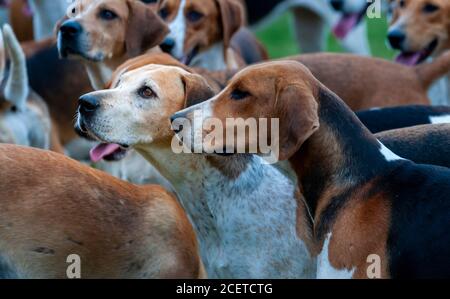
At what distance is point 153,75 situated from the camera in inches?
212

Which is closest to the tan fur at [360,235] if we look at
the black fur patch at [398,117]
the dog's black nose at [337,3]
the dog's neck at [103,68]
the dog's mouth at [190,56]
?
the black fur patch at [398,117]

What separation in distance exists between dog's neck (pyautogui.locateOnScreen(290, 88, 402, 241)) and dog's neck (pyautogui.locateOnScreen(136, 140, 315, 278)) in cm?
47

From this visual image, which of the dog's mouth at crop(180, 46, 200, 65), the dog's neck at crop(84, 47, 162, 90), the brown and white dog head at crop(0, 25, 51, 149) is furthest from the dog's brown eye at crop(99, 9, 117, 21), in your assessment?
the dog's mouth at crop(180, 46, 200, 65)

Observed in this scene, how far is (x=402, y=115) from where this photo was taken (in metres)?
6.34

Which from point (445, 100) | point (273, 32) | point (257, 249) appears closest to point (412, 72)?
point (445, 100)

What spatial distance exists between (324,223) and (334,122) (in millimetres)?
407

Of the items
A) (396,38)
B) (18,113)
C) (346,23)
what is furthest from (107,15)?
(346,23)

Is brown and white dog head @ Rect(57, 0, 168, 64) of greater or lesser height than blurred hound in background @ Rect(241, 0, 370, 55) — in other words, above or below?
above

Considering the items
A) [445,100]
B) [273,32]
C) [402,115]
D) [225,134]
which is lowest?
[273,32]

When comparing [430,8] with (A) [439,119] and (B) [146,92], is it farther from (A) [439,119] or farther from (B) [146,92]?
(B) [146,92]

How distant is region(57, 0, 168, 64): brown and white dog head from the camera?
7.02m

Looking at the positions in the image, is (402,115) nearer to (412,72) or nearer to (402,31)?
(412,72)

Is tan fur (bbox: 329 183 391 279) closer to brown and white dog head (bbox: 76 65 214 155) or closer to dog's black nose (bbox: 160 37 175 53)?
brown and white dog head (bbox: 76 65 214 155)

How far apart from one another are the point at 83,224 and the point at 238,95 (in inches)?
35.3
